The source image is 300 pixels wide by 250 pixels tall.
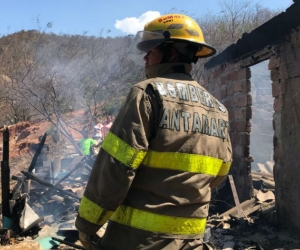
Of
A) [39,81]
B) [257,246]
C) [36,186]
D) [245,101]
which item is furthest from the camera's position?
[39,81]

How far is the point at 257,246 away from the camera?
14.0 feet

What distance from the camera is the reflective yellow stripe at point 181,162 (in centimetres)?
157

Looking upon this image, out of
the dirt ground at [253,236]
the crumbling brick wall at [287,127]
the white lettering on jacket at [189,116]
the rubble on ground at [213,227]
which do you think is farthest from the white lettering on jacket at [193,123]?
the crumbling brick wall at [287,127]

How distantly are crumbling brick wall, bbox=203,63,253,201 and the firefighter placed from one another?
457cm

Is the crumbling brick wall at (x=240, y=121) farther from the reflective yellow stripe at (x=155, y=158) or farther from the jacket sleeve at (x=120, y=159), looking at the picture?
the jacket sleeve at (x=120, y=159)

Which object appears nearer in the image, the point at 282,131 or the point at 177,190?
the point at 177,190

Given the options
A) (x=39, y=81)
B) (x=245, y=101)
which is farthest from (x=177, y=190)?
(x=39, y=81)

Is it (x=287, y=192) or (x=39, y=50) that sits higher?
(x=39, y=50)

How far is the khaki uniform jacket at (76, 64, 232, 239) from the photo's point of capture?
4.94ft

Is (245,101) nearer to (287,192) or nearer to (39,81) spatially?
(287,192)

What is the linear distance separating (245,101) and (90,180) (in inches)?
195

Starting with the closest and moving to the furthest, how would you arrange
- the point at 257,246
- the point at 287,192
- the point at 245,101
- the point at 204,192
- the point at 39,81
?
the point at 204,192
the point at 257,246
the point at 287,192
the point at 245,101
the point at 39,81

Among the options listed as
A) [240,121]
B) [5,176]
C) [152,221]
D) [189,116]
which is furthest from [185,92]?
[240,121]

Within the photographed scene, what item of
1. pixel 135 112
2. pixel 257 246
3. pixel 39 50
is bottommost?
pixel 257 246
